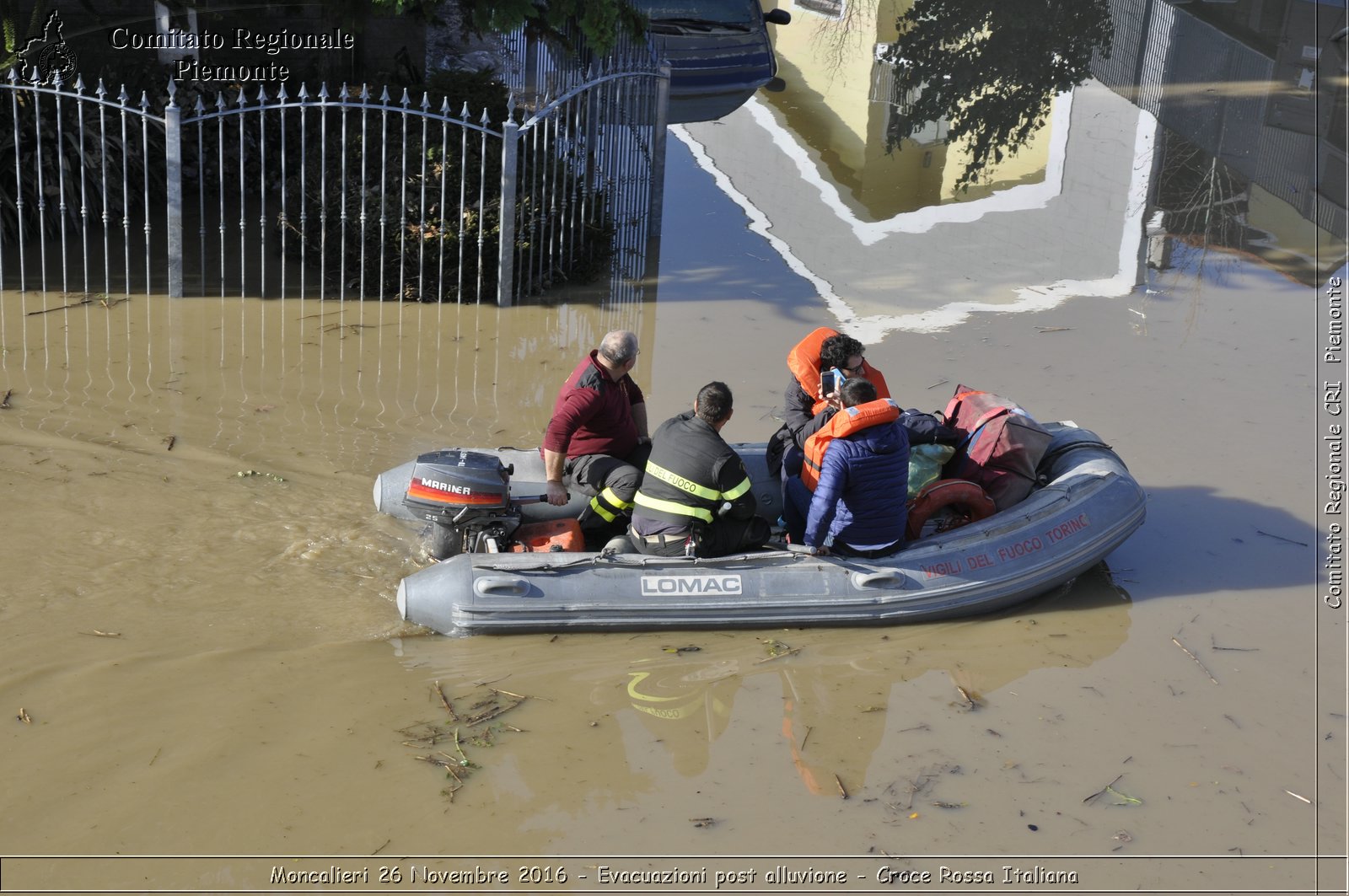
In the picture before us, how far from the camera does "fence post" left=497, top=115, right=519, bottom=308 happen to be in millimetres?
10914

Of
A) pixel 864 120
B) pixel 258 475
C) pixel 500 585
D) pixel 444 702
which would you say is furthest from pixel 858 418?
pixel 864 120

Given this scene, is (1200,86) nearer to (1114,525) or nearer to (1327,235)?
(1327,235)

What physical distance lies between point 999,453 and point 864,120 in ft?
40.0

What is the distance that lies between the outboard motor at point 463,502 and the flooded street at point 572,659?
427 mm

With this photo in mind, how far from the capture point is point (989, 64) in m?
20.2

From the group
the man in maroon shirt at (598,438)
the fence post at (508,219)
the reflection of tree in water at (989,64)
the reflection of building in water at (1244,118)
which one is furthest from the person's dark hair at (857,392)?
the reflection of tree in water at (989,64)

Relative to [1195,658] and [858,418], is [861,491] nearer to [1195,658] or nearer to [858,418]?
[858,418]

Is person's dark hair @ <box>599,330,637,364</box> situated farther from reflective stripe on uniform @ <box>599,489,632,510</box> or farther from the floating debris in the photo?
the floating debris

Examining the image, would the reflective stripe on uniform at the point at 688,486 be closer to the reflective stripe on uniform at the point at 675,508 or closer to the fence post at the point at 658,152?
the reflective stripe on uniform at the point at 675,508

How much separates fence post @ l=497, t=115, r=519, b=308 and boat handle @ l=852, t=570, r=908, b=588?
546cm

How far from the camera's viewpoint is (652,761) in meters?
6.02

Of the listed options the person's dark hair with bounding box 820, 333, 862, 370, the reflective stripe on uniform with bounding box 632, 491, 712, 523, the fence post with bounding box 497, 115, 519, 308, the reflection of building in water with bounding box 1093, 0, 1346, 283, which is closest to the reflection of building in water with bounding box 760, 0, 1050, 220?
the reflection of building in water with bounding box 1093, 0, 1346, 283

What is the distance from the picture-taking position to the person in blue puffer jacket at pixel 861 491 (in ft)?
22.6

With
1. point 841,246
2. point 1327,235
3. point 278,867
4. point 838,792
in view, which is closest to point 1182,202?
point 1327,235
